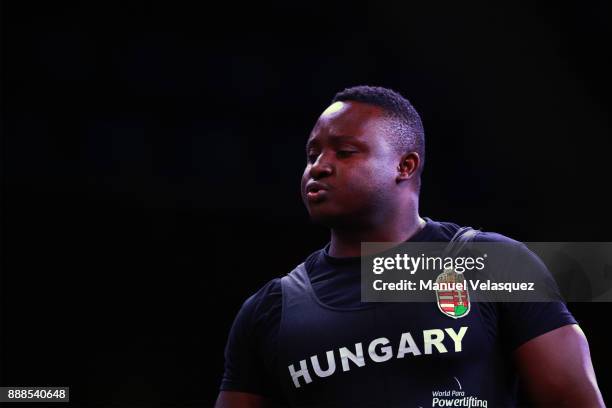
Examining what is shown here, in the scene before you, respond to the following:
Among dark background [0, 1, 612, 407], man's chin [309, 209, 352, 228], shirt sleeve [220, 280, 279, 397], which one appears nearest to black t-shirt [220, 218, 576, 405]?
shirt sleeve [220, 280, 279, 397]

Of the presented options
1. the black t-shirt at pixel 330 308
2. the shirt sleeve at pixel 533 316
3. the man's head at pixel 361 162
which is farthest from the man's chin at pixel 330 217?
the shirt sleeve at pixel 533 316

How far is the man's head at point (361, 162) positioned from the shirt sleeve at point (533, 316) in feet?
1.18

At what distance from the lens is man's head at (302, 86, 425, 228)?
174 centimetres

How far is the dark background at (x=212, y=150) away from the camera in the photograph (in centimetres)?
388

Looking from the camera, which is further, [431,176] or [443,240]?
[431,176]

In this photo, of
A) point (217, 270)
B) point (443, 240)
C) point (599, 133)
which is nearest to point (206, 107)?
point (217, 270)

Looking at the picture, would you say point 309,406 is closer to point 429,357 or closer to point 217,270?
point 429,357

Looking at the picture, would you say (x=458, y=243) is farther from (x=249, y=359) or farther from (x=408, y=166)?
(x=249, y=359)

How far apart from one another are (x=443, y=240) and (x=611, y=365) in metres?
2.61

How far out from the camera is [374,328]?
164 centimetres

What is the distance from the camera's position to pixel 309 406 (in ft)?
5.46

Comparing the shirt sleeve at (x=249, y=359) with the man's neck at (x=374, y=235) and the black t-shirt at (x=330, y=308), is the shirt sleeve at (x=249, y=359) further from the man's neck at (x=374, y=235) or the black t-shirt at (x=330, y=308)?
the man's neck at (x=374, y=235)

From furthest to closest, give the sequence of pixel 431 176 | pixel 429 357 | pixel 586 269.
Result: pixel 431 176, pixel 586 269, pixel 429 357

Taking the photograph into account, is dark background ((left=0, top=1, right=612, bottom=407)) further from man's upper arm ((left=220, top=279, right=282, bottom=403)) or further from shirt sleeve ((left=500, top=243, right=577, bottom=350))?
shirt sleeve ((left=500, top=243, right=577, bottom=350))
